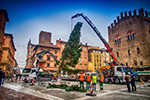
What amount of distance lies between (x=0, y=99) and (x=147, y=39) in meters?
30.1

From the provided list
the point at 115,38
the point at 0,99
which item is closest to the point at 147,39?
the point at 115,38

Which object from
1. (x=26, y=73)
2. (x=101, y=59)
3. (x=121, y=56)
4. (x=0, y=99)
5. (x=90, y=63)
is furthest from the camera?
(x=101, y=59)

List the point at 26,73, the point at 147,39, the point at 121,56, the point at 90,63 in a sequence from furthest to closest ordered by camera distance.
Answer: the point at 90,63, the point at 121,56, the point at 147,39, the point at 26,73

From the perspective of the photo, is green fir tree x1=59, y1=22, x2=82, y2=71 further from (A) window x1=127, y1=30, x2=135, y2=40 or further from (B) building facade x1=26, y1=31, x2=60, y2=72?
(A) window x1=127, y1=30, x2=135, y2=40

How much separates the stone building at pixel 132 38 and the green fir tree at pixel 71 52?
12109 mm

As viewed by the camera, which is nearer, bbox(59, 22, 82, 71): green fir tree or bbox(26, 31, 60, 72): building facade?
bbox(59, 22, 82, 71): green fir tree

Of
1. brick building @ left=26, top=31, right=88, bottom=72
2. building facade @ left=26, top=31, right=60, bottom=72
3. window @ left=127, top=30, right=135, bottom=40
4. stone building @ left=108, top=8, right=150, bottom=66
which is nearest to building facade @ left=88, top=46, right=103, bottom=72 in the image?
brick building @ left=26, top=31, right=88, bottom=72

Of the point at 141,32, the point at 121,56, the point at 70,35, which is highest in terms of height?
the point at 70,35

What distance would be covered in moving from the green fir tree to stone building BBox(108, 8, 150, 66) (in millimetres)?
12109

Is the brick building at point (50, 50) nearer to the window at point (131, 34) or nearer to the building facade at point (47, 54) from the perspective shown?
the building facade at point (47, 54)

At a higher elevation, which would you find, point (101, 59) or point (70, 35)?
point (70, 35)

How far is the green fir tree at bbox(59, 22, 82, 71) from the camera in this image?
37.6m

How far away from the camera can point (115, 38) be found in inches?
1337

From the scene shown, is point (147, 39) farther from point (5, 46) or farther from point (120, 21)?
point (5, 46)
